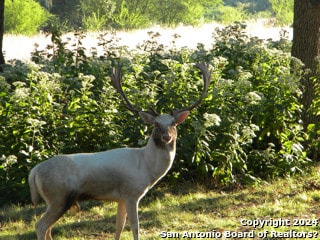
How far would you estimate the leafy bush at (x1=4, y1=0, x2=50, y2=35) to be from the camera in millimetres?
53250

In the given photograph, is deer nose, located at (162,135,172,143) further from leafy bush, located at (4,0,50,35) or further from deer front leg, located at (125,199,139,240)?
leafy bush, located at (4,0,50,35)

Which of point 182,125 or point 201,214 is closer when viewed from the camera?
point 201,214

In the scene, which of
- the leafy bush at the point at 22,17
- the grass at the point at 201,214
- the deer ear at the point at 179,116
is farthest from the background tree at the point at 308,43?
the leafy bush at the point at 22,17

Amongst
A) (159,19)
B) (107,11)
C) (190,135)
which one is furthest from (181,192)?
(159,19)

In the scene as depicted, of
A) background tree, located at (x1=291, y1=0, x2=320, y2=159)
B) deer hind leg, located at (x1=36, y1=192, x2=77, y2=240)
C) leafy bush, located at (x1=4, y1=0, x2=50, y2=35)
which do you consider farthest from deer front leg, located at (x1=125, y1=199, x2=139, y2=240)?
leafy bush, located at (x1=4, y1=0, x2=50, y2=35)

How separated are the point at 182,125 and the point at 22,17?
45.6 m

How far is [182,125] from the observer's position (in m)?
9.75

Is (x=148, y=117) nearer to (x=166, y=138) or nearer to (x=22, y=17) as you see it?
(x=166, y=138)

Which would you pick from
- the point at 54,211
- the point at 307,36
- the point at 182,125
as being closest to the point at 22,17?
A: the point at 307,36

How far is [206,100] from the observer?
990cm

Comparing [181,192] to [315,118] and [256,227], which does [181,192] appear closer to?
[256,227]

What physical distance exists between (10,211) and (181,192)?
7.13 feet

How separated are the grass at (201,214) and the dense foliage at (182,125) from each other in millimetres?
282

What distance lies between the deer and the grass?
875 mm
